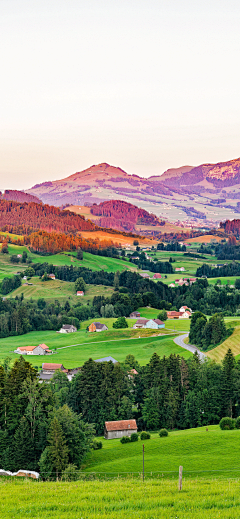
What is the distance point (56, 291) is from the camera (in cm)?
16388

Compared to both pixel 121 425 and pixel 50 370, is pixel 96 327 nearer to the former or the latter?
pixel 50 370

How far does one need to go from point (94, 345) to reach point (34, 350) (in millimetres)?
13502

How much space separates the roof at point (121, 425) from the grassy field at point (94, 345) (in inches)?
1052

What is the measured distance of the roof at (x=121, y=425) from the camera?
47781 millimetres

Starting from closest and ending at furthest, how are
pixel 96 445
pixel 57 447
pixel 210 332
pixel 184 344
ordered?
Result: 1. pixel 57 447
2. pixel 96 445
3. pixel 210 332
4. pixel 184 344

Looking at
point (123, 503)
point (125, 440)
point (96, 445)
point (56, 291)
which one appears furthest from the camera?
point (56, 291)

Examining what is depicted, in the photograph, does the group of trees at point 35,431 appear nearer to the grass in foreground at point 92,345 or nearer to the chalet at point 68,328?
the grass in foreground at point 92,345

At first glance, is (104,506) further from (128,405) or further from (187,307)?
(187,307)

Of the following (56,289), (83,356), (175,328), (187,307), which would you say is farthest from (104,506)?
(56,289)

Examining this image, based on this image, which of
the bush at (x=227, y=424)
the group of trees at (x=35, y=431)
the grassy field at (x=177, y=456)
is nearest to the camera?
the grassy field at (x=177, y=456)

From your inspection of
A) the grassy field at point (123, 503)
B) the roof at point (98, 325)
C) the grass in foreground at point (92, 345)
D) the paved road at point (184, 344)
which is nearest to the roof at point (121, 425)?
the grass in foreground at point (92, 345)

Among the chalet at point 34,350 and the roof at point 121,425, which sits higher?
the roof at point 121,425

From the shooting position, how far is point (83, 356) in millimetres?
86938

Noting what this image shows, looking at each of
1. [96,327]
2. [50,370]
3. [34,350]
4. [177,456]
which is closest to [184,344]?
[50,370]
